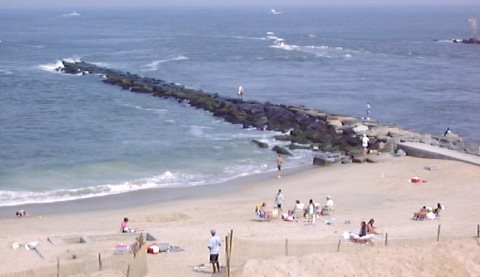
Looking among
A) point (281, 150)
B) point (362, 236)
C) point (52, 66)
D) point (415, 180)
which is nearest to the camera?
point (362, 236)

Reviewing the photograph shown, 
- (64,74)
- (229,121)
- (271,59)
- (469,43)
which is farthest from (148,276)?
(469,43)

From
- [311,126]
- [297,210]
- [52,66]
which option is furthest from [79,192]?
[52,66]

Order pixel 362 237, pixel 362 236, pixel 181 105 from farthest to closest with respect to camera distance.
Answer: pixel 181 105 < pixel 362 236 < pixel 362 237

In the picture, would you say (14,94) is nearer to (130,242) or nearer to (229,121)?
(229,121)

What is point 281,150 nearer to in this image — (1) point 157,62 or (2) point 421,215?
(2) point 421,215

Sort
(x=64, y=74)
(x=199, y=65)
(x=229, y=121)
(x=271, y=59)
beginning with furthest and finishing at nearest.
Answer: (x=271, y=59) → (x=199, y=65) → (x=64, y=74) → (x=229, y=121)

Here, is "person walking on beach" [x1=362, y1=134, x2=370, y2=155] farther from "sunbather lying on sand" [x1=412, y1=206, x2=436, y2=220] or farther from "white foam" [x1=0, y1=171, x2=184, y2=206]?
"sunbather lying on sand" [x1=412, y1=206, x2=436, y2=220]

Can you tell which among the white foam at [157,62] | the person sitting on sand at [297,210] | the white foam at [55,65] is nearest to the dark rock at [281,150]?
the person sitting on sand at [297,210]
